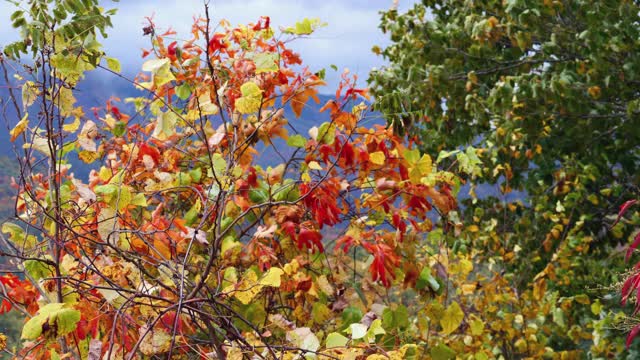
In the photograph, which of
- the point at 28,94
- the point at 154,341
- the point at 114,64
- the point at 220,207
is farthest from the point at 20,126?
the point at 154,341

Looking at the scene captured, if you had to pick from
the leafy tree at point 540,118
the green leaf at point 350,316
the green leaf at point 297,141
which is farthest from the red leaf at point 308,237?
the leafy tree at point 540,118

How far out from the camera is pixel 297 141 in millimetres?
3061

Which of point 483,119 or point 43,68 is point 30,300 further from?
point 483,119

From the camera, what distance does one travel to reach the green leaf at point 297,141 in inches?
120

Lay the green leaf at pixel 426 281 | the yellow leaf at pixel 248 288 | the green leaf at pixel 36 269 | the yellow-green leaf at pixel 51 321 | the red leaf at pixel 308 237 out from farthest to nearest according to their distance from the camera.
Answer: the green leaf at pixel 426 281
the red leaf at pixel 308 237
the green leaf at pixel 36 269
the yellow leaf at pixel 248 288
the yellow-green leaf at pixel 51 321

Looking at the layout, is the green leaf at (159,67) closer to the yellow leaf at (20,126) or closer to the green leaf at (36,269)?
the yellow leaf at (20,126)

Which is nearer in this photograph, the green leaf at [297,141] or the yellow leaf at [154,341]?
the yellow leaf at [154,341]

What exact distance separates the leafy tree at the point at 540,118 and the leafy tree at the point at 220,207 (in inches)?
94.7

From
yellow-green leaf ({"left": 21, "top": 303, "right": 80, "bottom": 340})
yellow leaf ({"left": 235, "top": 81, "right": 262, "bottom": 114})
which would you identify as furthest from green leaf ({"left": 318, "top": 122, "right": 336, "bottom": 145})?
yellow-green leaf ({"left": 21, "top": 303, "right": 80, "bottom": 340})

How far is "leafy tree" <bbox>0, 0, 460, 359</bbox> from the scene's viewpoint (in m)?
2.32

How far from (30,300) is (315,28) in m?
1.83

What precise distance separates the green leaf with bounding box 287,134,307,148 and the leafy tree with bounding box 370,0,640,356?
242cm

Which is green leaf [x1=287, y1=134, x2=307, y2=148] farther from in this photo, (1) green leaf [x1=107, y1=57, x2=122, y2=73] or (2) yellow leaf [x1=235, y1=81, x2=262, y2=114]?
(1) green leaf [x1=107, y1=57, x2=122, y2=73]

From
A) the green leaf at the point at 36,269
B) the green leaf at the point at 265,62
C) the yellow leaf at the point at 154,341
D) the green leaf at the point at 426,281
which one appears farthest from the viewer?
the green leaf at the point at 426,281
